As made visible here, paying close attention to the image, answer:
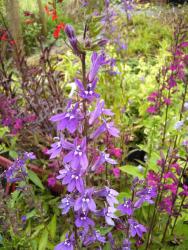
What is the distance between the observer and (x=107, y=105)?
4055mm

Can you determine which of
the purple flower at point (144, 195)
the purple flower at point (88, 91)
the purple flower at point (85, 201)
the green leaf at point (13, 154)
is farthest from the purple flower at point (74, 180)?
the green leaf at point (13, 154)

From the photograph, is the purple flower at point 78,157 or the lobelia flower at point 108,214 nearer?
the purple flower at point 78,157

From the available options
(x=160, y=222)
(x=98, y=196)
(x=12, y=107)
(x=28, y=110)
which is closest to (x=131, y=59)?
(x=28, y=110)

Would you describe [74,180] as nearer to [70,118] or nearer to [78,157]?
[78,157]

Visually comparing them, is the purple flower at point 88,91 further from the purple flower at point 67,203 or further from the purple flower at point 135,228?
the purple flower at point 135,228

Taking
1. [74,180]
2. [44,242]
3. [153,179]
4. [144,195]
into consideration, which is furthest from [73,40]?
[44,242]

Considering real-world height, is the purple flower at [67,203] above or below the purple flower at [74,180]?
→ below

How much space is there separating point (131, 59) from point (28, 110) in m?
3.11

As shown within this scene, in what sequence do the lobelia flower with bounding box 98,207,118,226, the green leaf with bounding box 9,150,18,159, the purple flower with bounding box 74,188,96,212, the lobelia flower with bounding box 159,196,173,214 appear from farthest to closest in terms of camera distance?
the green leaf with bounding box 9,150,18,159
the lobelia flower with bounding box 159,196,173,214
the lobelia flower with bounding box 98,207,118,226
the purple flower with bounding box 74,188,96,212

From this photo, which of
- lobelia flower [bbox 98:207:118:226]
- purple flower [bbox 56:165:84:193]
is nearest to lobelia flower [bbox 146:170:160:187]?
lobelia flower [bbox 98:207:118:226]

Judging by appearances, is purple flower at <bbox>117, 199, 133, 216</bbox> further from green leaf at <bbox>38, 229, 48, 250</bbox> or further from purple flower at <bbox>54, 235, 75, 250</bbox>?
green leaf at <bbox>38, 229, 48, 250</bbox>

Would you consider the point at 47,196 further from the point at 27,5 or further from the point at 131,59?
the point at 27,5

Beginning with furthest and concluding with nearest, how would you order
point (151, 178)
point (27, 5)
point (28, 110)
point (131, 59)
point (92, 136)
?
point (27, 5), point (131, 59), point (28, 110), point (151, 178), point (92, 136)

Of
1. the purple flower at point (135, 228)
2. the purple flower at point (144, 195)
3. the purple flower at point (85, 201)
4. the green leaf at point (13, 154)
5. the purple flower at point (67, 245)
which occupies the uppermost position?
the purple flower at point (85, 201)
